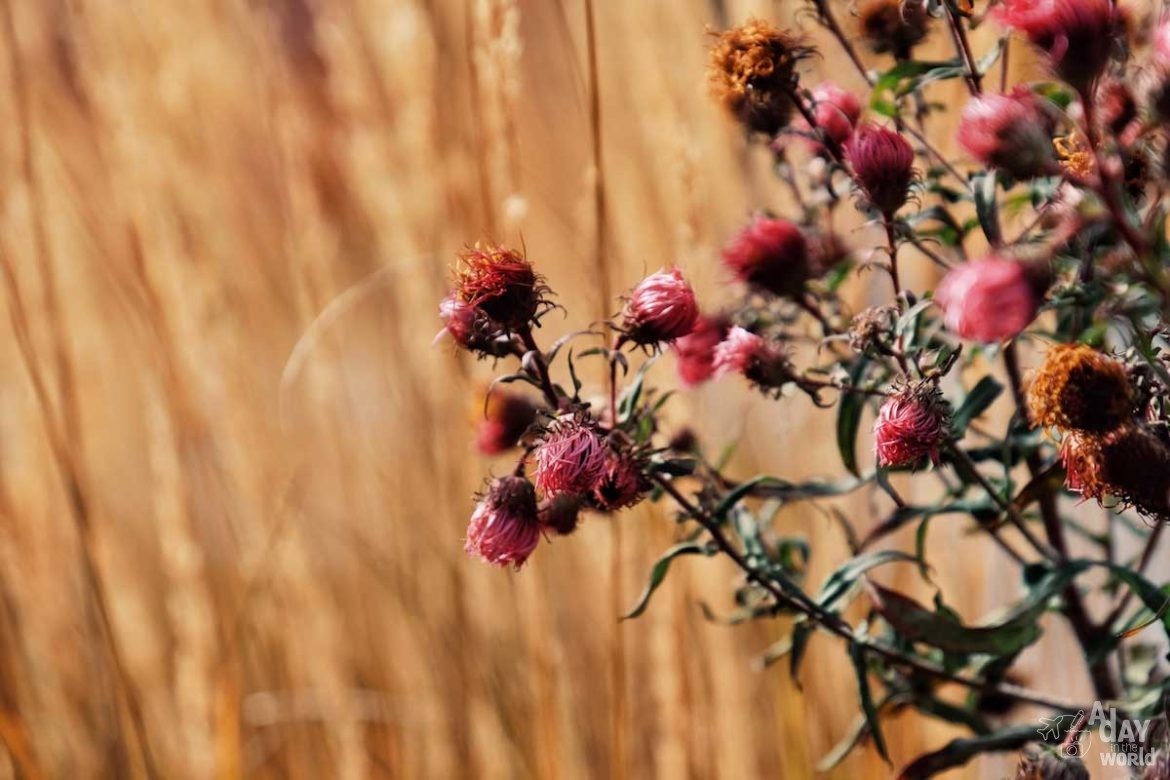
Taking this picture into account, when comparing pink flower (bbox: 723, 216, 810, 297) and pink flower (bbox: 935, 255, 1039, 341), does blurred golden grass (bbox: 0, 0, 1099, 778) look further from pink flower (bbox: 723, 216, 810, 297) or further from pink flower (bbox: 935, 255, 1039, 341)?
pink flower (bbox: 935, 255, 1039, 341)

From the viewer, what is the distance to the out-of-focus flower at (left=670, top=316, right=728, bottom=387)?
2.50 feet

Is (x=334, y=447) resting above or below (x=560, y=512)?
above

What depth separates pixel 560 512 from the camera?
0.66 m

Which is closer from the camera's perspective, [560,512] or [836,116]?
[560,512]

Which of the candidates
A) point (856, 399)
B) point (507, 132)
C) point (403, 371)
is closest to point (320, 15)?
point (403, 371)

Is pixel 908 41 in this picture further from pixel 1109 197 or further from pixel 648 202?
pixel 648 202

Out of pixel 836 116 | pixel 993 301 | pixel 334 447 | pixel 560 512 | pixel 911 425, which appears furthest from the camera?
pixel 334 447

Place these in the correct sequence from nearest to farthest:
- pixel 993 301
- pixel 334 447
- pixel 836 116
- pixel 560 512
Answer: pixel 993 301
pixel 560 512
pixel 836 116
pixel 334 447

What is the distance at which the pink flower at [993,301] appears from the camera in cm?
44

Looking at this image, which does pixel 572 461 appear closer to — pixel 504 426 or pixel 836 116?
pixel 504 426

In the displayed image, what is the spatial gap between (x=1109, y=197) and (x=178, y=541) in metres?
1.13

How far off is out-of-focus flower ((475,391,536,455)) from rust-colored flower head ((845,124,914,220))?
26 cm

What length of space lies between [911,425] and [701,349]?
0.76ft

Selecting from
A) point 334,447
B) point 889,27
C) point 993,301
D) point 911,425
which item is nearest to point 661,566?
point 911,425
